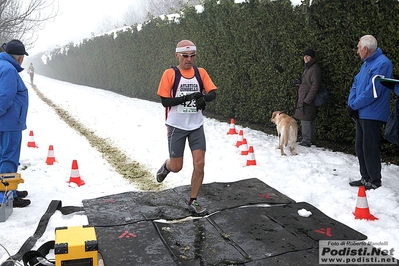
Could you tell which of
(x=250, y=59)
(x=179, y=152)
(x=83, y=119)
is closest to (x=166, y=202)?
(x=179, y=152)

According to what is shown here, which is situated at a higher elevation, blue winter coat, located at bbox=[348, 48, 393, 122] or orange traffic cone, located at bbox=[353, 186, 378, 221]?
blue winter coat, located at bbox=[348, 48, 393, 122]

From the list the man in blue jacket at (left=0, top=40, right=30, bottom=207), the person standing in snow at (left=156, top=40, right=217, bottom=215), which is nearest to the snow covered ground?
the man in blue jacket at (left=0, top=40, right=30, bottom=207)

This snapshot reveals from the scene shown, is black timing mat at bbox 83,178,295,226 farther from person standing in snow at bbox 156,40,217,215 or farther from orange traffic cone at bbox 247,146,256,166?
orange traffic cone at bbox 247,146,256,166

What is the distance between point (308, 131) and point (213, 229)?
473 centimetres

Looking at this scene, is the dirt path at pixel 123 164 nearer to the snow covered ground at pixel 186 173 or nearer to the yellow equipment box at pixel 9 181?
the snow covered ground at pixel 186 173

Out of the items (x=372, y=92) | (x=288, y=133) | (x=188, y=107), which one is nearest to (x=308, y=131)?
(x=288, y=133)

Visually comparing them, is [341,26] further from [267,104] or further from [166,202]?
[166,202]

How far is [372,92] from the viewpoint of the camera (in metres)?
5.68

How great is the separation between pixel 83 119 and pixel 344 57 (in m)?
9.47

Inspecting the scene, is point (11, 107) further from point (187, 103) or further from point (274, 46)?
point (274, 46)

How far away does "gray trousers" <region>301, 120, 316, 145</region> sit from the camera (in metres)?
8.82

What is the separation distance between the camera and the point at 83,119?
46.6 ft

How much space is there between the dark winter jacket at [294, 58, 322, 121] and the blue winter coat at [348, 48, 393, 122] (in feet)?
7.54

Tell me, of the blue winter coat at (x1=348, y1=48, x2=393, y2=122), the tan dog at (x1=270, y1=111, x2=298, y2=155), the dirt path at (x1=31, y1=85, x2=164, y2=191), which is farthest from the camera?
the tan dog at (x1=270, y1=111, x2=298, y2=155)
